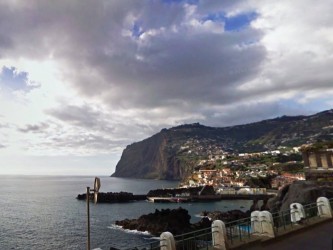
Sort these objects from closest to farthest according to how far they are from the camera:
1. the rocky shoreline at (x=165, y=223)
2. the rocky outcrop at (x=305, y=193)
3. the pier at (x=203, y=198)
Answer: the rocky outcrop at (x=305, y=193) → the rocky shoreline at (x=165, y=223) → the pier at (x=203, y=198)

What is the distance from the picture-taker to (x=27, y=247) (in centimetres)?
4981

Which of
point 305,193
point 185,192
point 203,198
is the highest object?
point 305,193

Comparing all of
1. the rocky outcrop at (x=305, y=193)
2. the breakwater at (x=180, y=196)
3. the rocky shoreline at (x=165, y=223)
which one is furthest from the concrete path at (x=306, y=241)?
the breakwater at (x=180, y=196)

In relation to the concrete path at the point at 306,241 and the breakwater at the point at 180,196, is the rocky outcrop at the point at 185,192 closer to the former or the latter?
the breakwater at the point at 180,196

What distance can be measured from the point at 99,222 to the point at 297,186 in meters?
47.5

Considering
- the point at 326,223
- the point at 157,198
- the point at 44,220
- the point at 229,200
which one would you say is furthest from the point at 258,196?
the point at 326,223

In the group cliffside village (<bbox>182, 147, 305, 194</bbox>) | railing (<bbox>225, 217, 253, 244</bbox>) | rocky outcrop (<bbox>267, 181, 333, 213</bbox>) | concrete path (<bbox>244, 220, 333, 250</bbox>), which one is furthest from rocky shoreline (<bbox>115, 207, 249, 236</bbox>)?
cliffside village (<bbox>182, 147, 305, 194</bbox>)

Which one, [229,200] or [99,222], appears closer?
[99,222]

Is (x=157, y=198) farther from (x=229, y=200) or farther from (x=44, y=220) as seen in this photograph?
(x=44, y=220)

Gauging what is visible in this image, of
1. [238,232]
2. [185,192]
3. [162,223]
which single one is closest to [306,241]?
[238,232]

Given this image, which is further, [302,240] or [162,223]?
[162,223]

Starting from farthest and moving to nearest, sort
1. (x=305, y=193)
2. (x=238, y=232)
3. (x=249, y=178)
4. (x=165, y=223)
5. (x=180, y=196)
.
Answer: (x=249, y=178), (x=180, y=196), (x=165, y=223), (x=305, y=193), (x=238, y=232)

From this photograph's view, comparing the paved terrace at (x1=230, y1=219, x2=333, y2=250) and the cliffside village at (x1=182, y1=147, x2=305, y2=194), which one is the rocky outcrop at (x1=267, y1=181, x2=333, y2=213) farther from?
the cliffside village at (x1=182, y1=147, x2=305, y2=194)

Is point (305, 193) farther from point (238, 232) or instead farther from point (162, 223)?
point (162, 223)
